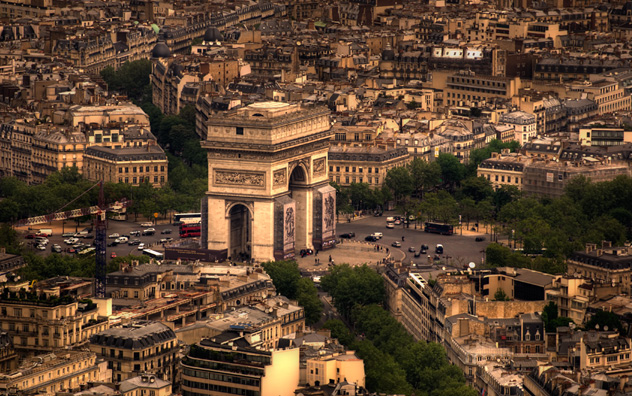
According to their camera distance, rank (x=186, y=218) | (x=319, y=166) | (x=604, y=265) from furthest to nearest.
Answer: (x=186, y=218) → (x=319, y=166) → (x=604, y=265)

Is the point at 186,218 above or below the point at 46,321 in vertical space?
below

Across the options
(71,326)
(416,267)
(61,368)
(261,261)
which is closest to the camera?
(61,368)

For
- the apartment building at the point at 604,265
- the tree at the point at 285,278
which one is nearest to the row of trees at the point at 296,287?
the tree at the point at 285,278

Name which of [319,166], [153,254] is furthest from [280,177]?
[153,254]

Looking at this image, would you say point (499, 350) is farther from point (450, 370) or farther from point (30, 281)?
point (30, 281)

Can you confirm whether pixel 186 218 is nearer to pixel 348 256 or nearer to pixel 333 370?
pixel 348 256

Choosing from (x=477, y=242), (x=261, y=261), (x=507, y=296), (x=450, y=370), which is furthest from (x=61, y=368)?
(x=477, y=242)

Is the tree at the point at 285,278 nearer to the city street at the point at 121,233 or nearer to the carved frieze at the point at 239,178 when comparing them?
the carved frieze at the point at 239,178
